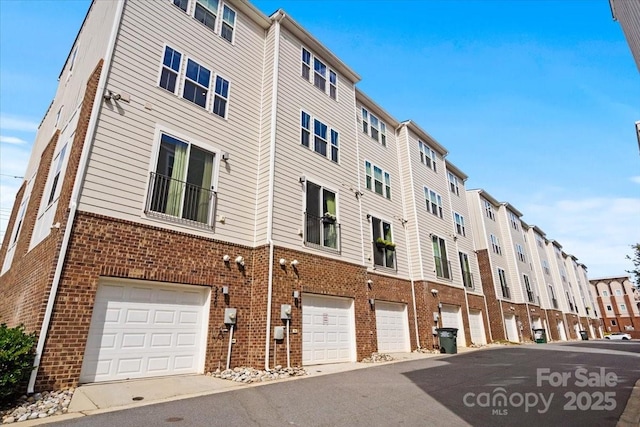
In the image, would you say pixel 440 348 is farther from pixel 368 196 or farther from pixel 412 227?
pixel 368 196

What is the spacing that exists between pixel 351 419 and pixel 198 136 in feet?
26.7

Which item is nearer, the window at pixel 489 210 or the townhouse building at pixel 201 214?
the townhouse building at pixel 201 214

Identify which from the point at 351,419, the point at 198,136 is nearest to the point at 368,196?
the point at 198,136

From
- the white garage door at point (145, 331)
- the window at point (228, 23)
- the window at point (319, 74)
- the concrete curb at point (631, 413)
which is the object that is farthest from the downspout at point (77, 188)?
the concrete curb at point (631, 413)

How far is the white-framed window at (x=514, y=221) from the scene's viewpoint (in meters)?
32.5

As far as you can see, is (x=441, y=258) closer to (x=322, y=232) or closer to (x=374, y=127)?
(x=374, y=127)

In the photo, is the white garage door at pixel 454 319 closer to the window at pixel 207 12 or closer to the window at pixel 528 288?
the window at pixel 528 288

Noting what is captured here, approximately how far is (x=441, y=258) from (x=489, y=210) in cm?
1346

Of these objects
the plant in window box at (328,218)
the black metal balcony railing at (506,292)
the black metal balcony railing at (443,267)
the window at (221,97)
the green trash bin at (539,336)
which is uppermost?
the window at (221,97)

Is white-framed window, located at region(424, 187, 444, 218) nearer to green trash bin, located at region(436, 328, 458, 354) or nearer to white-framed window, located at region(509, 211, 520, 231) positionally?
green trash bin, located at region(436, 328, 458, 354)

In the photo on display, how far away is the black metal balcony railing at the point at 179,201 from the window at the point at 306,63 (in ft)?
22.7

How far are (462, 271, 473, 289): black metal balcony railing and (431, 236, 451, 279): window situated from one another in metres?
2.09

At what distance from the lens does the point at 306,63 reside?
14148 mm

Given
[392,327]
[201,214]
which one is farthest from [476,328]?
[201,214]
